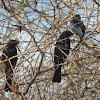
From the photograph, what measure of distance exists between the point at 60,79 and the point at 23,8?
2167 millimetres

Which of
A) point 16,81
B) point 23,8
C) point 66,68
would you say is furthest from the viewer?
point 66,68

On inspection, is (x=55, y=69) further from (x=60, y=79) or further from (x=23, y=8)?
(x=23, y=8)

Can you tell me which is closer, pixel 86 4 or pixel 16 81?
pixel 16 81

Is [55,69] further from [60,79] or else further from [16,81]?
[16,81]

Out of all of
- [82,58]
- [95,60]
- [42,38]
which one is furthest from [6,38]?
[95,60]

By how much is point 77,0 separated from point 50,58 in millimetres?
1594

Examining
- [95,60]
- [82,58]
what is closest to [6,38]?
[82,58]

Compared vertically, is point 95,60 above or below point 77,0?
below

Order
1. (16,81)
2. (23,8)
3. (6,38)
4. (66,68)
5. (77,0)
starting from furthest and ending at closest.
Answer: (66,68), (23,8), (77,0), (6,38), (16,81)

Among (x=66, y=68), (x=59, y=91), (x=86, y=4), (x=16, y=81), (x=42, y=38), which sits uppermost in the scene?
(x=86, y=4)

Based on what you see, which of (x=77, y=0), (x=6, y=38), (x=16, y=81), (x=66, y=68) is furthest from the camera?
(x=66, y=68)

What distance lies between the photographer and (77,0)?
4.32 meters

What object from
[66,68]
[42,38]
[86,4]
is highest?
[86,4]

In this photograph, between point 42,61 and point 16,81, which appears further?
point 42,61
